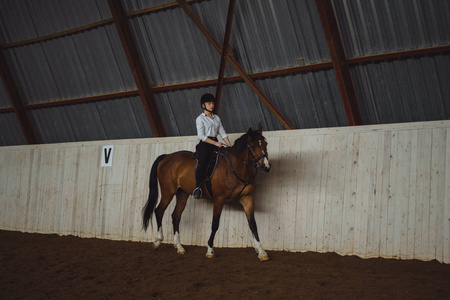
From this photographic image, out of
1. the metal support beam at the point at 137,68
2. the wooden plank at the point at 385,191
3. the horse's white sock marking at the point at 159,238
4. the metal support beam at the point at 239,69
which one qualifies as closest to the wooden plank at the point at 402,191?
the wooden plank at the point at 385,191

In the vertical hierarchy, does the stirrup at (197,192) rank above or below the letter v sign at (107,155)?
below

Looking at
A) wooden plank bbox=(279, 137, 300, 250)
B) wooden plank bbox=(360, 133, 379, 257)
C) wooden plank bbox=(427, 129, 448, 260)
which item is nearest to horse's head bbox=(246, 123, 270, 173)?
wooden plank bbox=(279, 137, 300, 250)

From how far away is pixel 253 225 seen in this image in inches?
260

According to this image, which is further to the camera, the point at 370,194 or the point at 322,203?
the point at 322,203

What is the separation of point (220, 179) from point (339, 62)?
9.63 feet

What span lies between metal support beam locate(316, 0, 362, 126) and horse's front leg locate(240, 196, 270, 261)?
245 cm

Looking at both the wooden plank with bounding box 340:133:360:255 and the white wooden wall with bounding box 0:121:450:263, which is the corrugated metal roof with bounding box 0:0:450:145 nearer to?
the white wooden wall with bounding box 0:121:450:263

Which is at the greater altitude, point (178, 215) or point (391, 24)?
point (391, 24)

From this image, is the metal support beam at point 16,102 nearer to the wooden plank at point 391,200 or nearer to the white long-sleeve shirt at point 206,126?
the white long-sleeve shirt at point 206,126

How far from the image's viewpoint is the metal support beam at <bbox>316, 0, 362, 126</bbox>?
7.27 m

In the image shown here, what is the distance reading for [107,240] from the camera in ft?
29.6

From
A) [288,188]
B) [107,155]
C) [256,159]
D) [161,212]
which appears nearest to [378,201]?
[288,188]

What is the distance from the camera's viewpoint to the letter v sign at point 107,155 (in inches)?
377

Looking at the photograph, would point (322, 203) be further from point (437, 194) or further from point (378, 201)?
point (437, 194)
